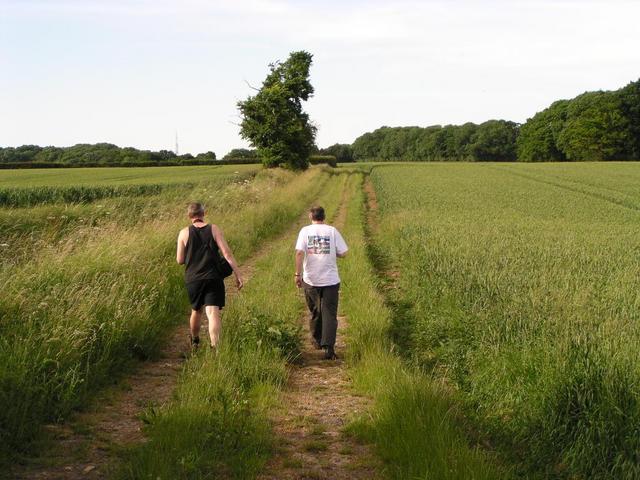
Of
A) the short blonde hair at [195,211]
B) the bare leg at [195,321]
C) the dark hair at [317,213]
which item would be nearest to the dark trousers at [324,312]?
the dark hair at [317,213]

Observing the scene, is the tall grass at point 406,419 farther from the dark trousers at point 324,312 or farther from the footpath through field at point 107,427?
the footpath through field at point 107,427

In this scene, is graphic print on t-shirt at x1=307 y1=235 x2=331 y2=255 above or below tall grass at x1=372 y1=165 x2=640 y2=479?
above

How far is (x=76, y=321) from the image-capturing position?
22.1ft

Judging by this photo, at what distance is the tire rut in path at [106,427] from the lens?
468 cm

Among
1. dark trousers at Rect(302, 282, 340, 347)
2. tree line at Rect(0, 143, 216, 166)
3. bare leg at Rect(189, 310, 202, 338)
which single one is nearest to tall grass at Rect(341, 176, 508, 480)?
Result: dark trousers at Rect(302, 282, 340, 347)

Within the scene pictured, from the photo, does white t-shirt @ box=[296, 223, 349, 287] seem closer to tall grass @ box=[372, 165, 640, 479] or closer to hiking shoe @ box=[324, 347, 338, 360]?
hiking shoe @ box=[324, 347, 338, 360]

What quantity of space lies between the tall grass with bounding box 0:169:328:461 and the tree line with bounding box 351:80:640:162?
3813 inches

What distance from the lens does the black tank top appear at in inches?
297

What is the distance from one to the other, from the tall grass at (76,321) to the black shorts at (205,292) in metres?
0.84

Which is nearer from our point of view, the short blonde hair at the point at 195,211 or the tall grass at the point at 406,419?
the tall grass at the point at 406,419

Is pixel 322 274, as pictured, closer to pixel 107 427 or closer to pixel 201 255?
pixel 201 255

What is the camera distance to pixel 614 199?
31938 millimetres

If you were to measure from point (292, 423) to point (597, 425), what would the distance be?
8.30 ft

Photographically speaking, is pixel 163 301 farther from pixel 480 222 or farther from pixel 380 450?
pixel 480 222
